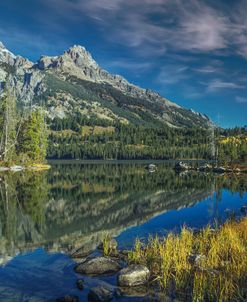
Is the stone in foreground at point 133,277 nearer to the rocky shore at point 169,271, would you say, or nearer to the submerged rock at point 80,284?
the rocky shore at point 169,271

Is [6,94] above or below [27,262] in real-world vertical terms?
above

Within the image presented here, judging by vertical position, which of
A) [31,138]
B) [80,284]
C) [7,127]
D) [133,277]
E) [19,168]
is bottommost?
[80,284]

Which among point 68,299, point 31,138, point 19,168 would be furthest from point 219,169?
point 68,299

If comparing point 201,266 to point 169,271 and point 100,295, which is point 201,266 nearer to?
point 169,271

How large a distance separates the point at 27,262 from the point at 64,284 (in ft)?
18.0

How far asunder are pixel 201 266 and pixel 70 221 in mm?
22640

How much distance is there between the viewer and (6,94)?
131375 millimetres

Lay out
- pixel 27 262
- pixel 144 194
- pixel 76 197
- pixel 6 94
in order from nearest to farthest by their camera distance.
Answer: pixel 27 262, pixel 76 197, pixel 144 194, pixel 6 94

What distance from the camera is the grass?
18672mm

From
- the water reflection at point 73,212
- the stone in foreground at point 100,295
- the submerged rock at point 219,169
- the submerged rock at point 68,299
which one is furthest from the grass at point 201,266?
the submerged rock at point 219,169

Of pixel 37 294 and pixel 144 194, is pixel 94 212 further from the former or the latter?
pixel 37 294

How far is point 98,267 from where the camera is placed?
24031 mm

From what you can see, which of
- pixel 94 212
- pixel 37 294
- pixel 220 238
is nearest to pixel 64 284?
pixel 37 294

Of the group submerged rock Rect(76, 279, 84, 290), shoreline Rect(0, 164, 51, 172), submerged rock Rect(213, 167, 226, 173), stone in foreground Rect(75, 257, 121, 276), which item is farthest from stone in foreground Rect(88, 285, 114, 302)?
submerged rock Rect(213, 167, 226, 173)
